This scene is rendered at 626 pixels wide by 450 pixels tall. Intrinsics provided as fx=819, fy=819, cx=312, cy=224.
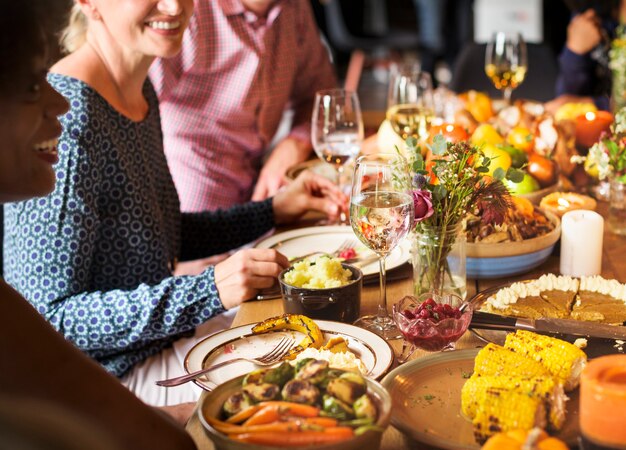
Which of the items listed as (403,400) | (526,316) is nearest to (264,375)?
(403,400)

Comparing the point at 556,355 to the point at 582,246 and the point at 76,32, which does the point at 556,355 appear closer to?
the point at 582,246

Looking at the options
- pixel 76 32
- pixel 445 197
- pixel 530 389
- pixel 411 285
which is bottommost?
pixel 411 285

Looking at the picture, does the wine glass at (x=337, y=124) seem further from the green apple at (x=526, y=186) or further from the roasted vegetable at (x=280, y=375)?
the roasted vegetable at (x=280, y=375)

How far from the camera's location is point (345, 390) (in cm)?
86

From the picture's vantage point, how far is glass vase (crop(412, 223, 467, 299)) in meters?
1.37

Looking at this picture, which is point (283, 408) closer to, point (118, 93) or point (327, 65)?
point (118, 93)

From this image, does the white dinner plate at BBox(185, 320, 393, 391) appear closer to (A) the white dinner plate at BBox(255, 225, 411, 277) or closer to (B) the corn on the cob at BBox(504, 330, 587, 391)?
(B) the corn on the cob at BBox(504, 330, 587, 391)

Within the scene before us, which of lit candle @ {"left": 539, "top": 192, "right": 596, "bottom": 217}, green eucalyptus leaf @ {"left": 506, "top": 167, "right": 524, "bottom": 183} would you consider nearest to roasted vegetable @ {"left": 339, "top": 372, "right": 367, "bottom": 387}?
green eucalyptus leaf @ {"left": 506, "top": 167, "right": 524, "bottom": 183}

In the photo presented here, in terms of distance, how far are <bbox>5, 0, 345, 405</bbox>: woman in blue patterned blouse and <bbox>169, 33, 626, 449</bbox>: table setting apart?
0.14 meters

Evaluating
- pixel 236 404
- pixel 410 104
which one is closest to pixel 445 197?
pixel 236 404

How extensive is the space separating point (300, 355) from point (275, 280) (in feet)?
1.41

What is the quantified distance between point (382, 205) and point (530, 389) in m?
0.44

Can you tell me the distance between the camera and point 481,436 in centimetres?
91

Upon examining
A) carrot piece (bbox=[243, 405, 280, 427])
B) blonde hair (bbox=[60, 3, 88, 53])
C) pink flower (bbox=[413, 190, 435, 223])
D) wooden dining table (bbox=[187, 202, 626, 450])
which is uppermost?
blonde hair (bbox=[60, 3, 88, 53])
